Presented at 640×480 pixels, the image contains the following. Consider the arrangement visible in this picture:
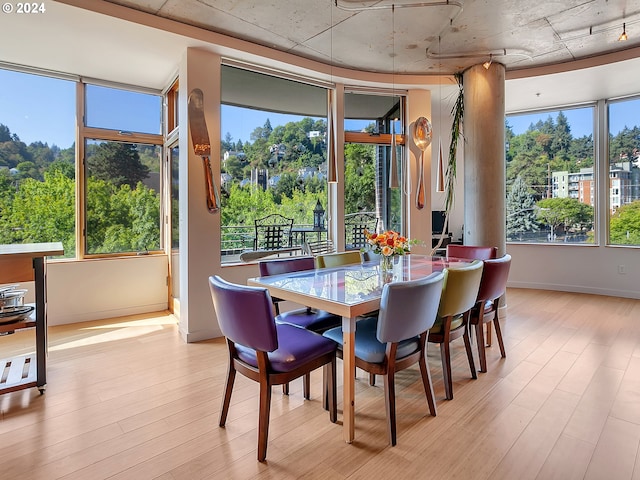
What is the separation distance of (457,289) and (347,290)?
763mm

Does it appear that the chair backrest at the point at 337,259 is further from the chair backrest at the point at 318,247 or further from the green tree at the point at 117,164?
the green tree at the point at 117,164

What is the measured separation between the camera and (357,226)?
5.21m

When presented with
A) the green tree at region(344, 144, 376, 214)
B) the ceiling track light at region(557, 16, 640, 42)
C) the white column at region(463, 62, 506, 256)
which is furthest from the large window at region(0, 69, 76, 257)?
the ceiling track light at region(557, 16, 640, 42)

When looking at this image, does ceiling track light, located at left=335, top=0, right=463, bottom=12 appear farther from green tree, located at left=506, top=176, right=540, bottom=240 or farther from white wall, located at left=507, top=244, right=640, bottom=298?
white wall, located at left=507, top=244, right=640, bottom=298

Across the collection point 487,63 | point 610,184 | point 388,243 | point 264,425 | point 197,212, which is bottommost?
point 264,425

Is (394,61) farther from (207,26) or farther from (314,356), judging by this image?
(314,356)

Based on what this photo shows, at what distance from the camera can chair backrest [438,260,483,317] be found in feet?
7.94

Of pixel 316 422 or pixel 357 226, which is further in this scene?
pixel 357 226

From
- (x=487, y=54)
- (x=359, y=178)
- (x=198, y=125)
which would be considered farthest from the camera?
(x=359, y=178)

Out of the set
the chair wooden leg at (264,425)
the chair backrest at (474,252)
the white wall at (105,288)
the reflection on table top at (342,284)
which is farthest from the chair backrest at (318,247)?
the chair wooden leg at (264,425)

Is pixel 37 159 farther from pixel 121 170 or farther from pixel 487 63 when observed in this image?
pixel 487 63

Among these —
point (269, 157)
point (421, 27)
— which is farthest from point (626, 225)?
point (269, 157)

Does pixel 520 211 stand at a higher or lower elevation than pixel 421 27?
lower

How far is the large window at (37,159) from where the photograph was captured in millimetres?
4027
